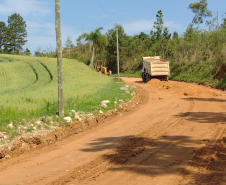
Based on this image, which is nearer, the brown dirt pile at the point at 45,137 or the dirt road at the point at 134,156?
the dirt road at the point at 134,156

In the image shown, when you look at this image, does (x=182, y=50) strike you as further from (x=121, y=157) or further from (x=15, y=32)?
(x=15, y=32)

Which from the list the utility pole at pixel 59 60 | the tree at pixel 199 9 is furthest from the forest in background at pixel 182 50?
the utility pole at pixel 59 60

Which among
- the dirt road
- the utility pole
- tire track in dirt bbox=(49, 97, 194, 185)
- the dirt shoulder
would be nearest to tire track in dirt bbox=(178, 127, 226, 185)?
the dirt road

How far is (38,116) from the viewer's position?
10.5m

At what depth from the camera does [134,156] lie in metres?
7.15

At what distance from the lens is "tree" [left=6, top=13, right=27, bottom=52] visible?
89188 millimetres

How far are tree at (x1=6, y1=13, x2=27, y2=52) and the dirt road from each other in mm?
85695

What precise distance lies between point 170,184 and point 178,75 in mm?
31602

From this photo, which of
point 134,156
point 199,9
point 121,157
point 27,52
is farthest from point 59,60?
point 27,52

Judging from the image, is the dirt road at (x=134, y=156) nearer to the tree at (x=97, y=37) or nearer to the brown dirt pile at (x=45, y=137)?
the brown dirt pile at (x=45, y=137)

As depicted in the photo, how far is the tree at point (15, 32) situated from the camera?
89188 mm

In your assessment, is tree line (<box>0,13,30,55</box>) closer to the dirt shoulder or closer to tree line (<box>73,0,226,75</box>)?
tree line (<box>73,0,226,75</box>)

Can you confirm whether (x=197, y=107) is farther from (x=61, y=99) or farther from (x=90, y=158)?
(x=90, y=158)

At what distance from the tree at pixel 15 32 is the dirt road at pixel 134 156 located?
85695 millimetres
